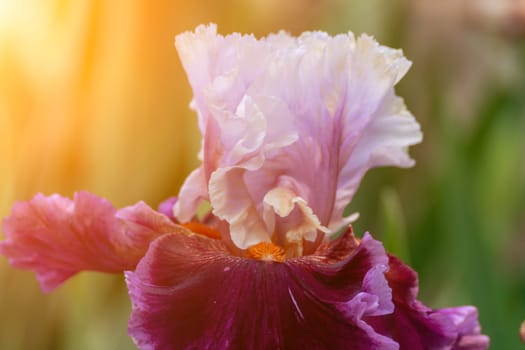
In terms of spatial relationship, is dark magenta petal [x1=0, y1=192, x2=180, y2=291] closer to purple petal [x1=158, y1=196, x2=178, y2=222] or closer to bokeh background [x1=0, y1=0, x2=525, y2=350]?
purple petal [x1=158, y1=196, x2=178, y2=222]

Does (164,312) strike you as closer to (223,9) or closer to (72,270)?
(72,270)

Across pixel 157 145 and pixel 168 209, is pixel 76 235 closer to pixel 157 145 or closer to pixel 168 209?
pixel 168 209

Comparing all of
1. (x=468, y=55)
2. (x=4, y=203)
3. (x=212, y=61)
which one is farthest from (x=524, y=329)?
(x=468, y=55)

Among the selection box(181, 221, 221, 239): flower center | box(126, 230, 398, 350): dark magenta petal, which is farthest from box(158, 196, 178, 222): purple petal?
box(126, 230, 398, 350): dark magenta petal

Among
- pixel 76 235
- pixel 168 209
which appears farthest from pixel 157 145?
pixel 76 235

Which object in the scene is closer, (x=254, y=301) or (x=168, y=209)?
(x=254, y=301)

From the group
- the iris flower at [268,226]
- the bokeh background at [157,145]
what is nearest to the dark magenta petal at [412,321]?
the iris flower at [268,226]
